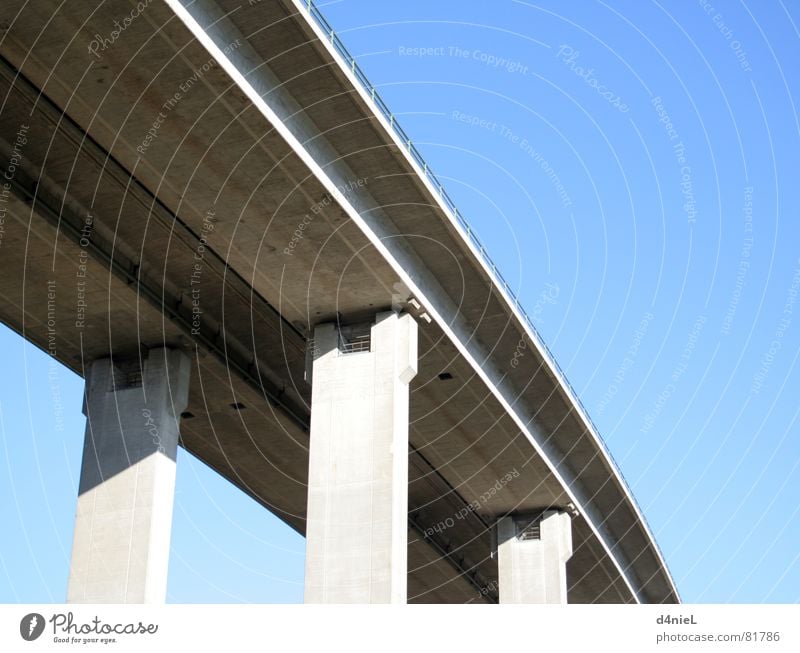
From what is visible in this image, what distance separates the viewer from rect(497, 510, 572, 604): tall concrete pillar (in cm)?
4381

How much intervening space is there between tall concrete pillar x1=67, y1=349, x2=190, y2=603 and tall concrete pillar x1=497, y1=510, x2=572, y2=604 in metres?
16.7

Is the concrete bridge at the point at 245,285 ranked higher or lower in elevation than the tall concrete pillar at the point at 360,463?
higher

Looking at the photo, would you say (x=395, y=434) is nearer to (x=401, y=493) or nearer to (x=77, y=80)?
(x=401, y=493)

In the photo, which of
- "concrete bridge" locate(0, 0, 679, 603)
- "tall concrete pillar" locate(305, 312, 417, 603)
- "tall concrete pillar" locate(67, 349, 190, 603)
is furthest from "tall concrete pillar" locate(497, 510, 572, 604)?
"tall concrete pillar" locate(67, 349, 190, 603)

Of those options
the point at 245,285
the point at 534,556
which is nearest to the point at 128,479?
the point at 245,285

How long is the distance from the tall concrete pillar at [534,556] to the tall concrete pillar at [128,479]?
16.7 meters

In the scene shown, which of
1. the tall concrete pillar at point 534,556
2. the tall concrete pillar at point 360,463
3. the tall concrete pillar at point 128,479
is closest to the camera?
the tall concrete pillar at point 360,463

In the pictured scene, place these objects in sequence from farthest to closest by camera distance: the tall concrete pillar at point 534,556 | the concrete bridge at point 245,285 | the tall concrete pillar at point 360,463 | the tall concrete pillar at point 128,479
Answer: the tall concrete pillar at point 534,556, the tall concrete pillar at point 128,479, the tall concrete pillar at point 360,463, the concrete bridge at point 245,285

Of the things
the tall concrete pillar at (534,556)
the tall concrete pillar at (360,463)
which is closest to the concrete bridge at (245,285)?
the tall concrete pillar at (360,463)

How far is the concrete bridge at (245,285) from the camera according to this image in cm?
2378

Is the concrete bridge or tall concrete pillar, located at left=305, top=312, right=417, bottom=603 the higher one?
the concrete bridge

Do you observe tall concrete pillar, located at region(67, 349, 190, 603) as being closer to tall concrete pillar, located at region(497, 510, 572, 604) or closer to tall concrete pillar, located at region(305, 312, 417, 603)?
tall concrete pillar, located at region(305, 312, 417, 603)

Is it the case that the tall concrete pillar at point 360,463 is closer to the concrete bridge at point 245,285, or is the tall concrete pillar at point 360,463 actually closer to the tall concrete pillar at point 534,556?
the concrete bridge at point 245,285
